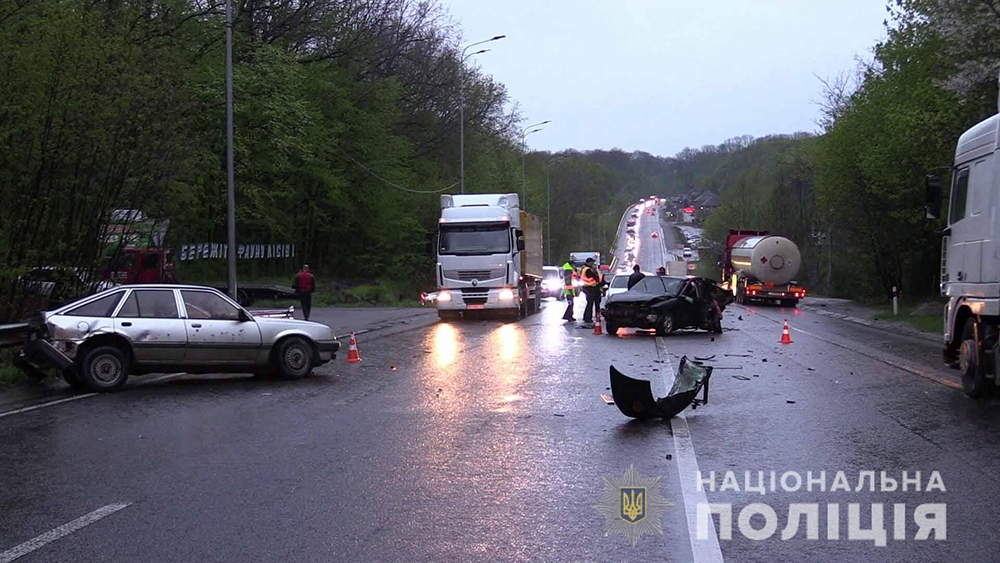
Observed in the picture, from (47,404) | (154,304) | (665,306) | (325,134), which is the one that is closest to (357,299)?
(325,134)

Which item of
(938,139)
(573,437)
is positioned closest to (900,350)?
(938,139)

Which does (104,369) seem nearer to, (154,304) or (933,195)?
(154,304)

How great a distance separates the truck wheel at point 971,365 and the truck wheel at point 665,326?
1099 cm

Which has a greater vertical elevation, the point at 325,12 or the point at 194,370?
the point at 325,12

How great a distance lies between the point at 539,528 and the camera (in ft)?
21.5

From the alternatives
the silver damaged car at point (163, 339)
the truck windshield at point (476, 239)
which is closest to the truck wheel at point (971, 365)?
the silver damaged car at point (163, 339)

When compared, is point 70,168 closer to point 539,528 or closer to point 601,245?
point 539,528

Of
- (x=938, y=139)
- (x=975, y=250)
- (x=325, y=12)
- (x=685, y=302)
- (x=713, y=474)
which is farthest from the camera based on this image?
(x=325, y=12)

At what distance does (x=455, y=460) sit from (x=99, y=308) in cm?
726

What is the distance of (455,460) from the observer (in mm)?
8797

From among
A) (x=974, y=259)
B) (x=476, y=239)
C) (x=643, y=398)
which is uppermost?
(x=476, y=239)

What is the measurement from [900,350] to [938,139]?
35.3ft

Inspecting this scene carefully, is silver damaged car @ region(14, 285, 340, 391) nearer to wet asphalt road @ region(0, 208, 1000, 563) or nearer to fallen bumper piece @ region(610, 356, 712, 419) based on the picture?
wet asphalt road @ region(0, 208, 1000, 563)

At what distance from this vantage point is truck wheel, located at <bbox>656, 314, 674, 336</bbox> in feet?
77.6
